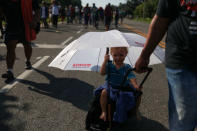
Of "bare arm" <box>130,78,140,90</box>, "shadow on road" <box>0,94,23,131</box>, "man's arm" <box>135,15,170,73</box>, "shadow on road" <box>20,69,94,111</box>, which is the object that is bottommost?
"shadow on road" <box>0,94,23,131</box>

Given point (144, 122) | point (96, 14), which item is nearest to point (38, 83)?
point (144, 122)

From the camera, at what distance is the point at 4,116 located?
10.3 feet

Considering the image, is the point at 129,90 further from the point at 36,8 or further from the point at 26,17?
the point at 36,8

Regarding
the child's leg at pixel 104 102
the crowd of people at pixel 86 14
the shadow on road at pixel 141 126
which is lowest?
the shadow on road at pixel 141 126

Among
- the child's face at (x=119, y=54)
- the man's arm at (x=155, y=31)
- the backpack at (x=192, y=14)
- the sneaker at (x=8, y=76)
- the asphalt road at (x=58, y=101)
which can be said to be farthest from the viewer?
the sneaker at (x=8, y=76)

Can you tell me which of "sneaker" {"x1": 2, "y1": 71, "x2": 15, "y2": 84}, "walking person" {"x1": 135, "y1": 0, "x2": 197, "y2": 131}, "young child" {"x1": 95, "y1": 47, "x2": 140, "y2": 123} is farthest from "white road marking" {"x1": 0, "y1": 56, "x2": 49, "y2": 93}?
"walking person" {"x1": 135, "y1": 0, "x2": 197, "y2": 131}

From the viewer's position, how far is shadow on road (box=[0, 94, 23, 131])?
2.86m

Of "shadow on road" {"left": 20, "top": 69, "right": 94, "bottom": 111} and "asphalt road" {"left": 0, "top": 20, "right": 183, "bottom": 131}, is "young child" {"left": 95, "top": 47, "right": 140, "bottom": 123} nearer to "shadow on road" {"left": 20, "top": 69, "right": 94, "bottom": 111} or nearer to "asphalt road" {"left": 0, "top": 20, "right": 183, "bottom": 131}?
"asphalt road" {"left": 0, "top": 20, "right": 183, "bottom": 131}

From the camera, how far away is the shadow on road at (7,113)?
9.39ft

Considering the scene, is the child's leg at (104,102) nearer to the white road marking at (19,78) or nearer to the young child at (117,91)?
the young child at (117,91)

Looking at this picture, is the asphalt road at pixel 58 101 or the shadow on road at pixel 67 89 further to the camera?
the shadow on road at pixel 67 89

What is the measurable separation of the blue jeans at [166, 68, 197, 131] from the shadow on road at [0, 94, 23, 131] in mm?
2055

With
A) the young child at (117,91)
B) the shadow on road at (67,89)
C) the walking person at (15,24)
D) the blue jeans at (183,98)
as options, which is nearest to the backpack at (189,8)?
the blue jeans at (183,98)

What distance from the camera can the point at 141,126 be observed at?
116 inches
